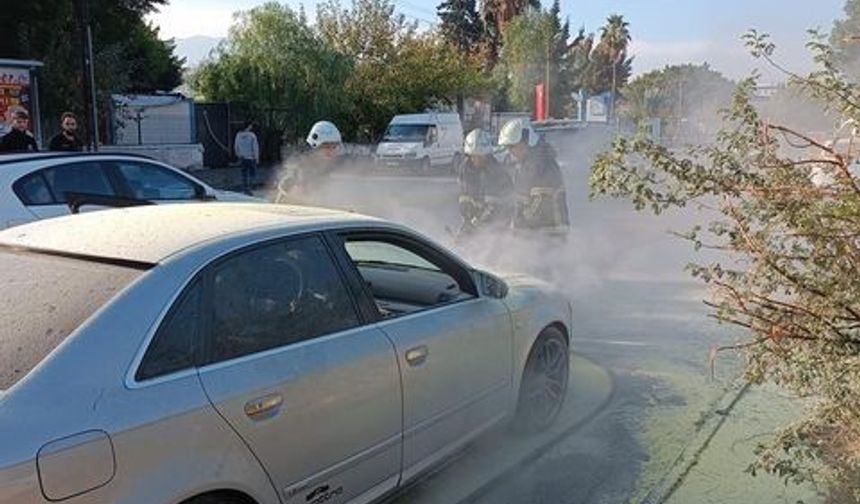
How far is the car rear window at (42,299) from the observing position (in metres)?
2.43

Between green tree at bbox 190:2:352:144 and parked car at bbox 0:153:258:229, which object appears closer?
parked car at bbox 0:153:258:229

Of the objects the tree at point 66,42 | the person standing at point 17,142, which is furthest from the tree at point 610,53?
the person standing at point 17,142

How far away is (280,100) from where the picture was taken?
2789 centimetres

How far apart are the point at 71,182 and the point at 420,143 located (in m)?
20.4

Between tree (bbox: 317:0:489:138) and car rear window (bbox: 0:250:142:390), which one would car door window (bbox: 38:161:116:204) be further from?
tree (bbox: 317:0:489:138)

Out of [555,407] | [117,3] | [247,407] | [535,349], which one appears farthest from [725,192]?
[117,3]

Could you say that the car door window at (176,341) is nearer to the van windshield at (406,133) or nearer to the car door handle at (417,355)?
the car door handle at (417,355)

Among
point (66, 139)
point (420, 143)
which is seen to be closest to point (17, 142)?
point (66, 139)

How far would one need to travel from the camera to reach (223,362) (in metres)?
2.73

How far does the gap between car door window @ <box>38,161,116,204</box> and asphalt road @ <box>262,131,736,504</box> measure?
194cm

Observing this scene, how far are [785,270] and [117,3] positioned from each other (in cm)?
2228

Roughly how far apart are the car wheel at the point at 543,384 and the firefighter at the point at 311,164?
321cm

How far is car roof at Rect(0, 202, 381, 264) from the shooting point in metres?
2.88

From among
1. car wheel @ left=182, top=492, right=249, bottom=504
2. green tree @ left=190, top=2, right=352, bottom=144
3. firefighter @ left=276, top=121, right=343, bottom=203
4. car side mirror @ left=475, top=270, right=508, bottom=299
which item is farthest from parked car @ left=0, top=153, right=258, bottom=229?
green tree @ left=190, top=2, right=352, bottom=144
